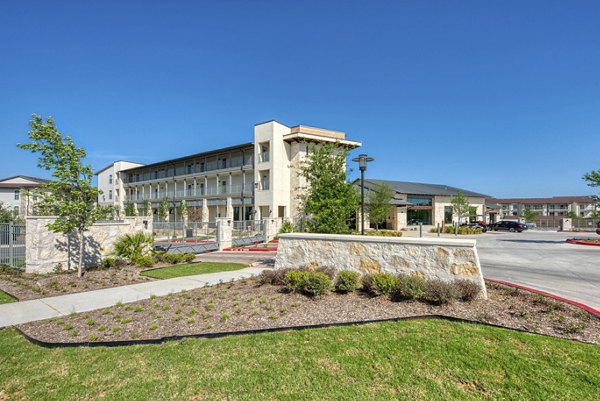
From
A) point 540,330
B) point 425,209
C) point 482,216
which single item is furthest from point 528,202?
point 540,330

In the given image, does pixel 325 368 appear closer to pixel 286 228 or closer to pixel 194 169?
pixel 286 228

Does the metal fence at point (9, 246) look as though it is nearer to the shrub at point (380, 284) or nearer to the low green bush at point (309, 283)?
the low green bush at point (309, 283)

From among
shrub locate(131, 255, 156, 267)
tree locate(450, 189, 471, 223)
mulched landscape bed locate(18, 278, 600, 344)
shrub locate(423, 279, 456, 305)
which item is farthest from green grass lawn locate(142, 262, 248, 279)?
tree locate(450, 189, 471, 223)

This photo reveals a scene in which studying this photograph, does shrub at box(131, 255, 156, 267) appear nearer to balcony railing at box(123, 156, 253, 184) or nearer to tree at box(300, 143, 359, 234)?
tree at box(300, 143, 359, 234)

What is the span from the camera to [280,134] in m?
36.6

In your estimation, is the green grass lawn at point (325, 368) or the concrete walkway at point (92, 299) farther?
the concrete walkway at point (92, 299)

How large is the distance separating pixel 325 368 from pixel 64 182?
11702mm

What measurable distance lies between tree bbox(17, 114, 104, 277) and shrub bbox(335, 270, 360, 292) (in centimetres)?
970

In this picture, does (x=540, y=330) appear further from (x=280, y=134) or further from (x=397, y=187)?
(x=397, y=187)

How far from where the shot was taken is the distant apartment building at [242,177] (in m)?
36.2

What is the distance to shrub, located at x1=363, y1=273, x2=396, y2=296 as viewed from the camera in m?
7.30

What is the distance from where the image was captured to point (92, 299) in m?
8.50

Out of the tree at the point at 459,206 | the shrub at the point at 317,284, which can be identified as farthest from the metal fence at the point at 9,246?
the tree at the point at 459,206

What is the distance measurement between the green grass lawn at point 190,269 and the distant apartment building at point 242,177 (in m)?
13.1
